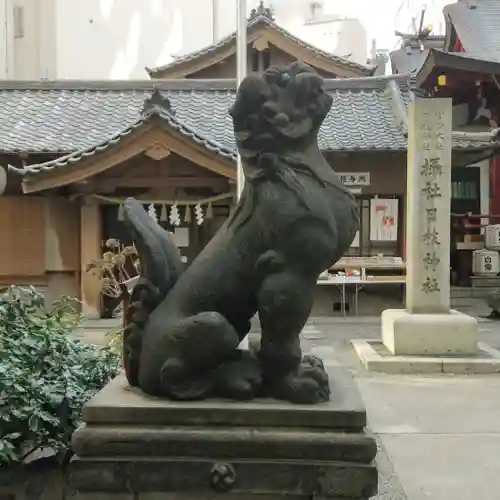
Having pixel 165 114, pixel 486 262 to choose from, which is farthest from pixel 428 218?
pixel 486 262

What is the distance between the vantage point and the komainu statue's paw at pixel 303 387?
7.36 feet

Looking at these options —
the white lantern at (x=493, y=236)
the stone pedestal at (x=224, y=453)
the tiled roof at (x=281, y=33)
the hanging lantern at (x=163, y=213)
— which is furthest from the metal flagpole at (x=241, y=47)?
the tiled roof at (x=281, y=33)

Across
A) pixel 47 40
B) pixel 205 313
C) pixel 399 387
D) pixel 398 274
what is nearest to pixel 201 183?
pixel 398 274

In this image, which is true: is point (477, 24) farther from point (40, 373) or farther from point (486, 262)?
point (40, 373)

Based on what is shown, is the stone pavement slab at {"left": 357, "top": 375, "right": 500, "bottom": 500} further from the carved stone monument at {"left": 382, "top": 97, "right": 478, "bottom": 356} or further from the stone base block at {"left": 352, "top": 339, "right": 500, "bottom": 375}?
the carved stone monument at {"left": 382, "top": 97, "right": 478, "bottom": 356}

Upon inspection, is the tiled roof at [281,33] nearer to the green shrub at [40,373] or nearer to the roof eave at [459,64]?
the roof eave at [459,64]

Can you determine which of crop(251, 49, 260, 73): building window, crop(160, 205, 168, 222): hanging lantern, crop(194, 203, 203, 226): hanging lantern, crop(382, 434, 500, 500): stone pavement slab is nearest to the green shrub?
crop(382, 434, 500, 500): stone pavement slab

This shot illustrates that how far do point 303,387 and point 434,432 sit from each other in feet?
9.55

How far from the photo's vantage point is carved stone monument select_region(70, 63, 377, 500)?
2123 mm

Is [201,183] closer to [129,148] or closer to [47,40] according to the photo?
[129,148]

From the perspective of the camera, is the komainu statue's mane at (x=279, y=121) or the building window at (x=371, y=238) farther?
the building window at (x=371, y=238)

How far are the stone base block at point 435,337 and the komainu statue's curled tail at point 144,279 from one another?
5305mm

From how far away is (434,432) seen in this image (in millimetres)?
4762

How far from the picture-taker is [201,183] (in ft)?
38.1
